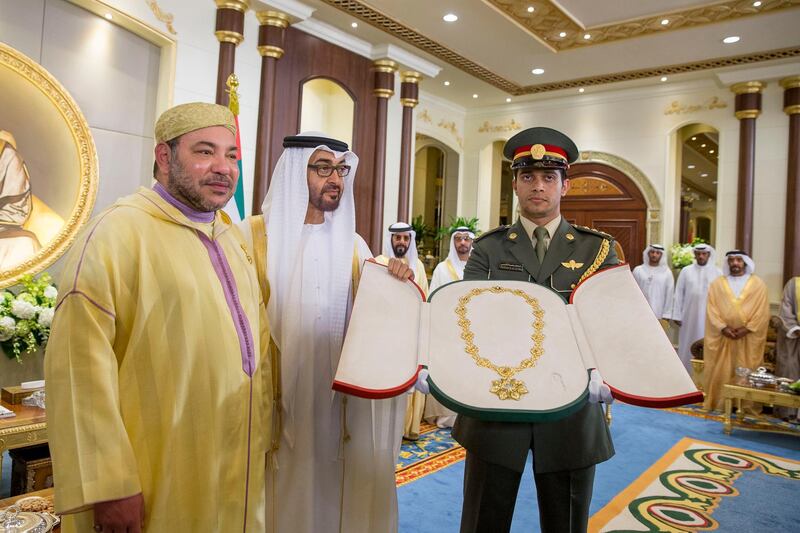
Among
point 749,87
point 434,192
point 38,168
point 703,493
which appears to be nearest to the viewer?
point 703,493

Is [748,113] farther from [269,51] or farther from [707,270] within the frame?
[269,51]

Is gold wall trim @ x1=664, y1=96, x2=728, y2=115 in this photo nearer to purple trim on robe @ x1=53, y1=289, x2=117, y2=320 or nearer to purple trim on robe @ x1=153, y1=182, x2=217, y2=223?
purple trim on robe @ x1=153, y1=182, x2=217, y2=223

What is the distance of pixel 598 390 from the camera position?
1391 millimetres

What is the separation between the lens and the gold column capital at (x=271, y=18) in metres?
5.85

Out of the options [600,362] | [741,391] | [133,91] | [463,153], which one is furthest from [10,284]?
[463,153]

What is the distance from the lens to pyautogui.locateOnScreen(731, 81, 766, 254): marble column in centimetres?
763

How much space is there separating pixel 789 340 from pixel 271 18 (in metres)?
6.68

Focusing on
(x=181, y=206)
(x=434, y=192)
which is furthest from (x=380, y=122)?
(x=181, y=206)

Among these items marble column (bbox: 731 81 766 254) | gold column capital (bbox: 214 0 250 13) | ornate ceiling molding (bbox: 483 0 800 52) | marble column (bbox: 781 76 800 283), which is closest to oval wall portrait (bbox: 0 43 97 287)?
gold column capital (bbox: 214 0 250 13)

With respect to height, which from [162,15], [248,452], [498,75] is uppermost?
[498,75]

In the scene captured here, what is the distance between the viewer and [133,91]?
494 centimetres

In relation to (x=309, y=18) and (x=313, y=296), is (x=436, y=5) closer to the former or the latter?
(x=309, y=18)

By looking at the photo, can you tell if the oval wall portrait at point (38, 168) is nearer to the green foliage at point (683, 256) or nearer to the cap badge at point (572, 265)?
the cap badge at point (572, 265)

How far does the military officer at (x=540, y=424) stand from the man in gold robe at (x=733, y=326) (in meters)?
5.48
